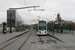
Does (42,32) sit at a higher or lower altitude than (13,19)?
lower

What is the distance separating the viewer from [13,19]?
205 feet

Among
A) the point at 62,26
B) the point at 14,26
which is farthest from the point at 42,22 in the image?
the point at 14,26

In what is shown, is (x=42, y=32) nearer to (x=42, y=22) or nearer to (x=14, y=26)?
(x=42, y=22)

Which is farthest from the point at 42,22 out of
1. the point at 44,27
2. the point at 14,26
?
the point at 14,26

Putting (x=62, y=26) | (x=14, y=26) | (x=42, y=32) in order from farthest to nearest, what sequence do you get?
(x=14, y=26) → (x=62, y=26) → (x=42, y=32)

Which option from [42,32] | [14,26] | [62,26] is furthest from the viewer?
[14,26]

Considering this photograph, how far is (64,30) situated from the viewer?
132 feet

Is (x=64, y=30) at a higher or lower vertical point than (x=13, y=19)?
lower

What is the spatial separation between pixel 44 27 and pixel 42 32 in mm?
1329

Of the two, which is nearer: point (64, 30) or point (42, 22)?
point (42, 22)

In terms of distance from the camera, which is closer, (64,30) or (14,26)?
(64,30)

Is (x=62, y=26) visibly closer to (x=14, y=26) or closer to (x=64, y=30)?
(x=64, y=30)

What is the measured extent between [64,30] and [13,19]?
93.5ft

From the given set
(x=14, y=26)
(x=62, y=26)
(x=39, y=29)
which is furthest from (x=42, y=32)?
(x=14, y=26)
